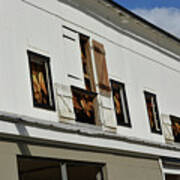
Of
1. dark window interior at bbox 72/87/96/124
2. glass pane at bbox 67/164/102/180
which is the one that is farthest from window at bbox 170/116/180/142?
dark window interior at bbox 72/87/96/124

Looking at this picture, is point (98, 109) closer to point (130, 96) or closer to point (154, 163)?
point (130, 96)

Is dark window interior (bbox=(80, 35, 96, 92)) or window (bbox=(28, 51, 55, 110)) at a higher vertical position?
dark window interior (bbox=(80, 35, 96, 92))

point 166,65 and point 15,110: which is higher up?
point 166,65

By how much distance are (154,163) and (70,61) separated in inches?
162

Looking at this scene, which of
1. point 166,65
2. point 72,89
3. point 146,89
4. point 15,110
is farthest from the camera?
point 166,65

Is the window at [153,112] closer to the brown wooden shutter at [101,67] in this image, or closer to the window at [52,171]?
the brown wooden shutter at [101,67]

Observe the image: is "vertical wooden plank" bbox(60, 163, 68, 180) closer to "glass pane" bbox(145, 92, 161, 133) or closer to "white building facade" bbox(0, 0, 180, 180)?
"white building facade" bbox(0, 0, 180, 180)

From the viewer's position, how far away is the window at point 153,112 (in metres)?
16.2

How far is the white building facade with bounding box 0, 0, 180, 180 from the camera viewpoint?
37.3ft

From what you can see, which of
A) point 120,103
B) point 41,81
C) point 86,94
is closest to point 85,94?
point 86,94

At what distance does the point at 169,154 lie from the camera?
1644 centimetres

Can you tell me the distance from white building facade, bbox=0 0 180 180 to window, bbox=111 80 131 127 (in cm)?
3

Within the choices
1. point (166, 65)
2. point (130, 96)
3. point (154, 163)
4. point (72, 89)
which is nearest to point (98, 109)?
point (72, 89)

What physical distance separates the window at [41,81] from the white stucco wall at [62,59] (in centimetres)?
14
